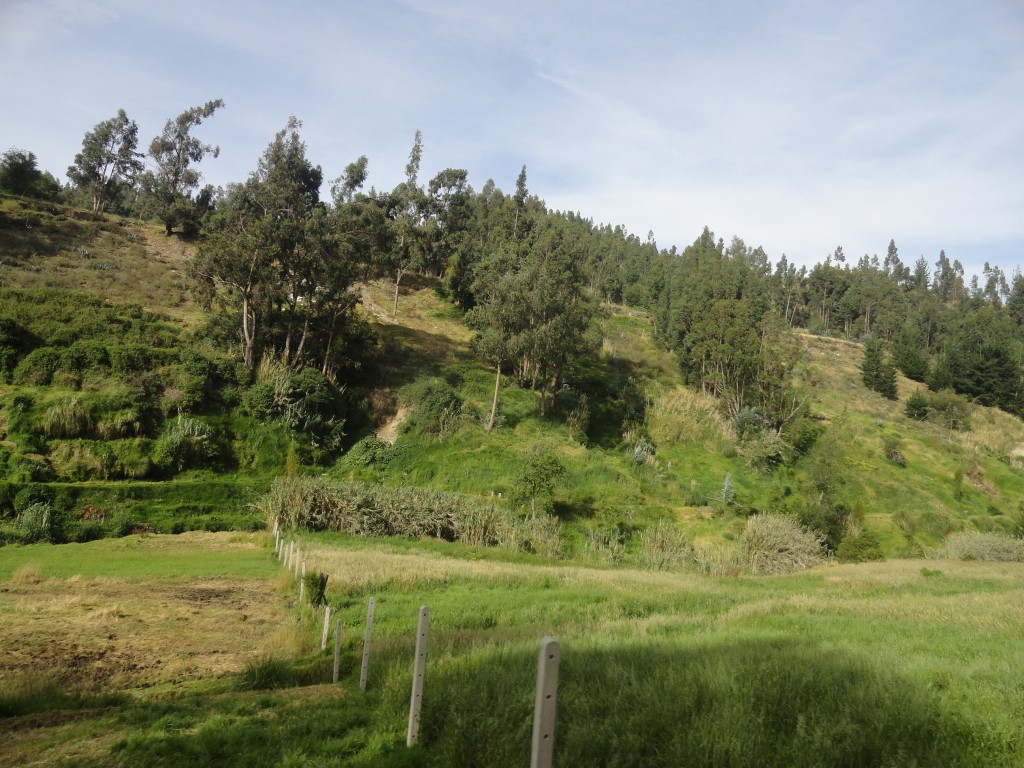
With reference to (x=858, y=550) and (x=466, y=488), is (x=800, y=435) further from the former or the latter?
(x=466, y=488)

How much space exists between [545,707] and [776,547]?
91.9ft

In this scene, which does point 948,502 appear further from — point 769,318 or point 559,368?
point 559,368

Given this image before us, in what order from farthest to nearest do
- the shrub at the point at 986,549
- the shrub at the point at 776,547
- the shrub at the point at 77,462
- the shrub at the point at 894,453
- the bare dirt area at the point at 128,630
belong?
the shrub at the point at 894,453 → the shrub at the point at 986,549 → the shrub at the point at 776,547 → the shrub at the point at 77,462 → the bare dirt area at the point at 128,630

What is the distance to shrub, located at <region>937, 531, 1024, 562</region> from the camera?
2964cm

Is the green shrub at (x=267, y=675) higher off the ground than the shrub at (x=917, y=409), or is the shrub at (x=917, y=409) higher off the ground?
the shrub at (x=917, y=409)

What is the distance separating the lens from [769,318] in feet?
171

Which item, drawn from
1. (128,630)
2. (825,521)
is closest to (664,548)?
(825,521)

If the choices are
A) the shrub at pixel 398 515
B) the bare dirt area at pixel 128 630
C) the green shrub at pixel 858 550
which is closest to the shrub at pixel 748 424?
the green shrub at pixel 858 550

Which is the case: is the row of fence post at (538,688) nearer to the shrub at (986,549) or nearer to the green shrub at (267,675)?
the green shrub at (267,675)

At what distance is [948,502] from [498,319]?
3482 centimetres

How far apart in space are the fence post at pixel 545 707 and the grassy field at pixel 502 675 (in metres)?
2.02

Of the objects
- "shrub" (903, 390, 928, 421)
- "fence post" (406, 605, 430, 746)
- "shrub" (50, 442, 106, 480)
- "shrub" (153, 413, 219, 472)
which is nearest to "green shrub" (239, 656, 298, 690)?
"fence post" (406, 605, 430, 746)

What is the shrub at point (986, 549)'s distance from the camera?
29641 mm

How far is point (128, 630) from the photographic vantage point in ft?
39.0
